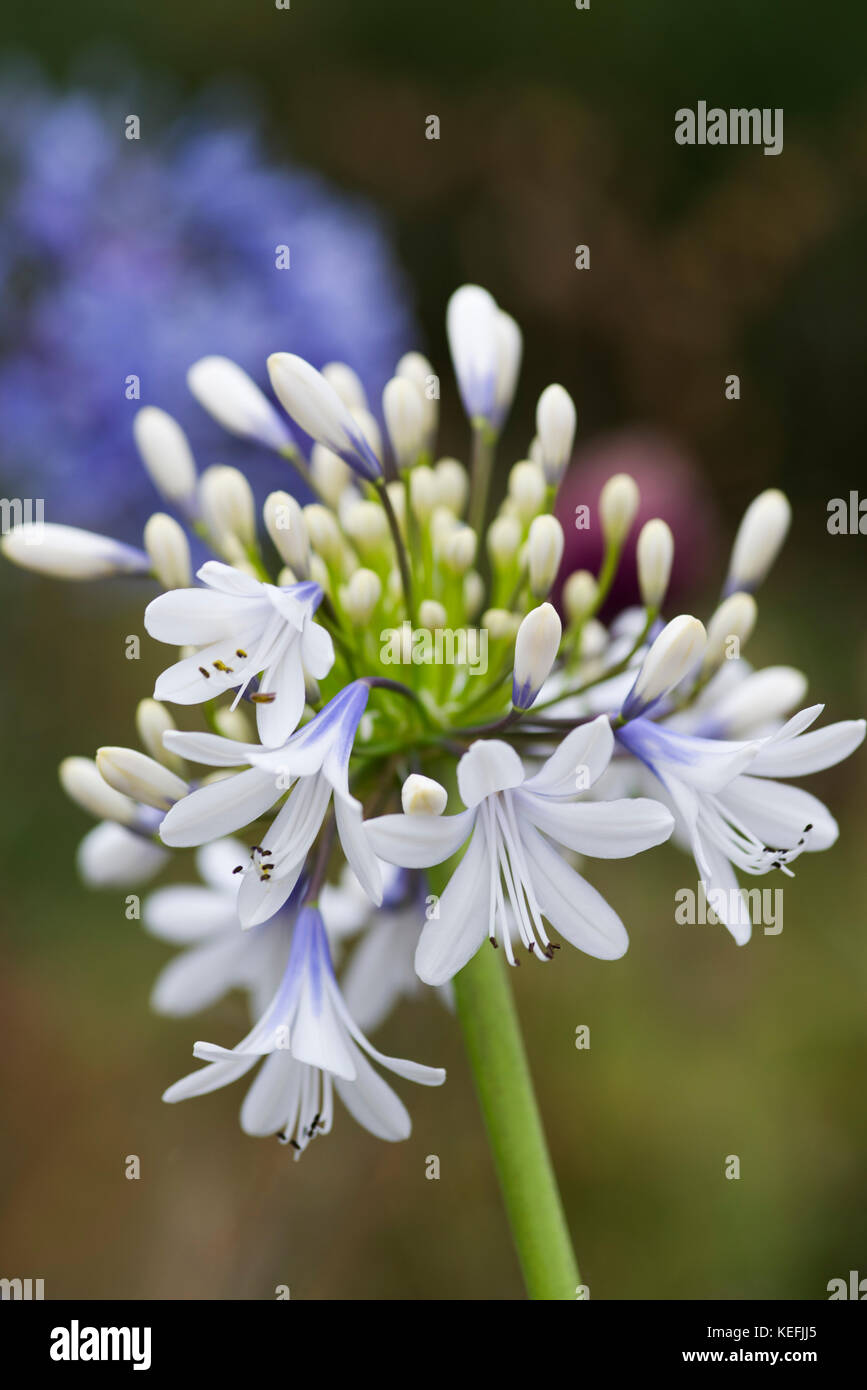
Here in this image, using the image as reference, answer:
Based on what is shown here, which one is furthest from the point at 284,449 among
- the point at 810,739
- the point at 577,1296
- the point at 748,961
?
the point at 748,961

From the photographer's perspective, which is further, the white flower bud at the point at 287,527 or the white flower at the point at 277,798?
the white flower bud at the point at 287,527

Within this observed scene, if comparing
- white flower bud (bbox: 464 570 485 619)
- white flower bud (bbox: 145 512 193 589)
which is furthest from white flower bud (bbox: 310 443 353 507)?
white flower bud (bbox: 145 512 193 589)

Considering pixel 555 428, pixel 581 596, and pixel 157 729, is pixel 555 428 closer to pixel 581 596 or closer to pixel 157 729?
pixel 581 596

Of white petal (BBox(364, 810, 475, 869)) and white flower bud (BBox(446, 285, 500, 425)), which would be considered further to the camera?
white flower bud (BBox(446, 285, 500, 425))

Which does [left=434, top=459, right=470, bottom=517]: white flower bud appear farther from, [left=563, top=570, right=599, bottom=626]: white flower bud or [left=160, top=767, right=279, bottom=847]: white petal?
[left=160, top=767, right=279, bottom=847]: white petal

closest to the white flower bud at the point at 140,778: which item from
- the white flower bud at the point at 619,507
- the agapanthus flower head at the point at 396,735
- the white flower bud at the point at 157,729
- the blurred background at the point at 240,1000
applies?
the agapanthus flower head at the point at 396,735

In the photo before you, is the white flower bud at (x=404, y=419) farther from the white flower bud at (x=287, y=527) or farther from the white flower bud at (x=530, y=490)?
the white flower bud at (x=287, y=527)
